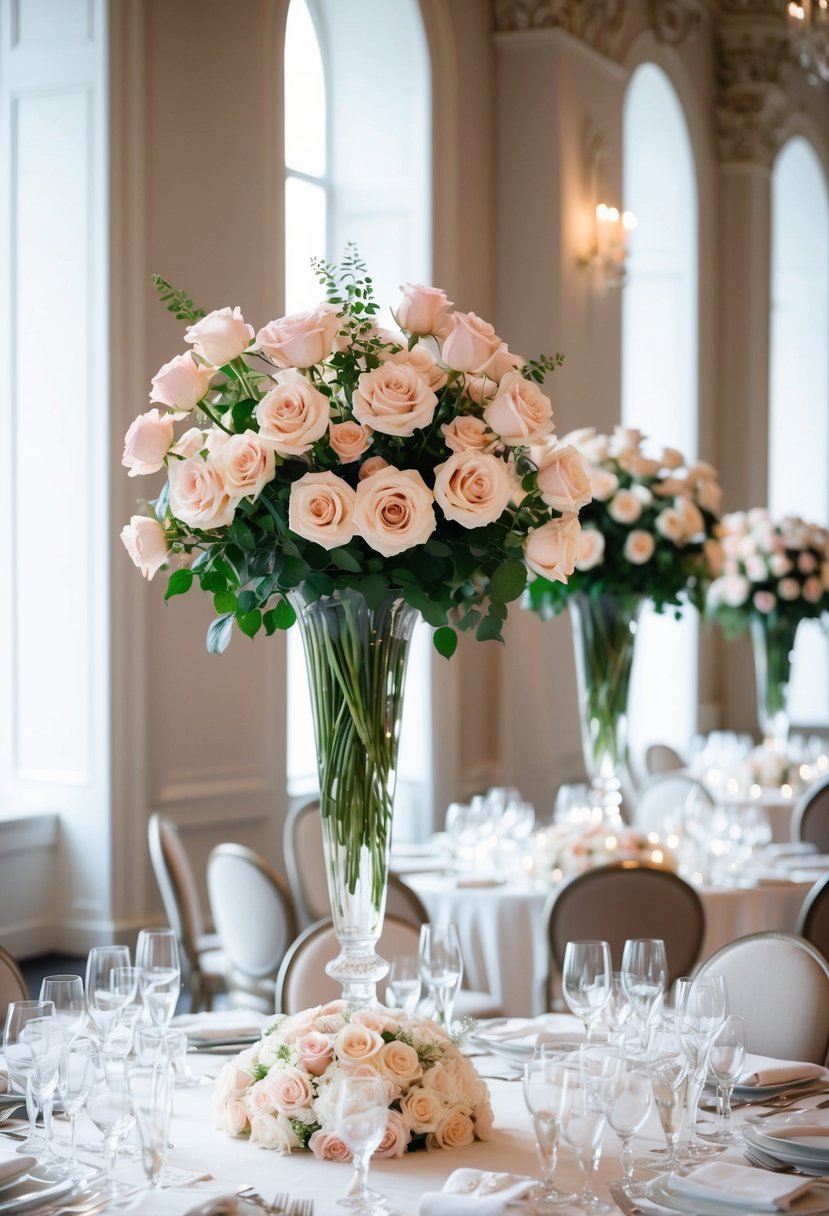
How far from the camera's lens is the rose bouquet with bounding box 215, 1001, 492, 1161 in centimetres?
221

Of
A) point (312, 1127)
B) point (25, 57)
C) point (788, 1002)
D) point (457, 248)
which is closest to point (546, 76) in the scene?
point (457, 248)

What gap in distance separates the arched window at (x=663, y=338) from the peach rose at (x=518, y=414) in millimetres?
8299

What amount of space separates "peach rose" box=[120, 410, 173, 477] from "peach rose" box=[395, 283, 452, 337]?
39cm

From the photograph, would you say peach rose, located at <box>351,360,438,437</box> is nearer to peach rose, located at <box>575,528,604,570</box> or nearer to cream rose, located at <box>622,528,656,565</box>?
peach rose, located at <box>575,528,604,570</box>

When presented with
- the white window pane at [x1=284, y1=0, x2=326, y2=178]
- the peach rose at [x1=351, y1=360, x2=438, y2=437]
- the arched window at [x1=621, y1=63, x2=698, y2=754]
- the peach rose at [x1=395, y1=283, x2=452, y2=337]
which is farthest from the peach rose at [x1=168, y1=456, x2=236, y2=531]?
the arched window at [x1=621, y1=63, x2=698, y2=754]

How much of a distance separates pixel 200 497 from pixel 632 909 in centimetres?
239

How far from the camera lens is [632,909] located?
14.0 ft

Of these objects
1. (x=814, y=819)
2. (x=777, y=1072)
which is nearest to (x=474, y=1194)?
(x=777, y=1072)

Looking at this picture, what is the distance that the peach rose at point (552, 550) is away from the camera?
2.37 m

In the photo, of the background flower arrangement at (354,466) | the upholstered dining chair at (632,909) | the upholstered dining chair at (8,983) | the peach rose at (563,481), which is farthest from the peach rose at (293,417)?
the upholstered dining chair at (632,909)

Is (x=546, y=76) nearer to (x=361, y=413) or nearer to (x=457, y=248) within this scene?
(x=457, y=248)

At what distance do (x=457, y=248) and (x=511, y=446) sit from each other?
5564mm

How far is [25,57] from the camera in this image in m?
5.90

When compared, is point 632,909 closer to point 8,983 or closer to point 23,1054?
point 8,983
